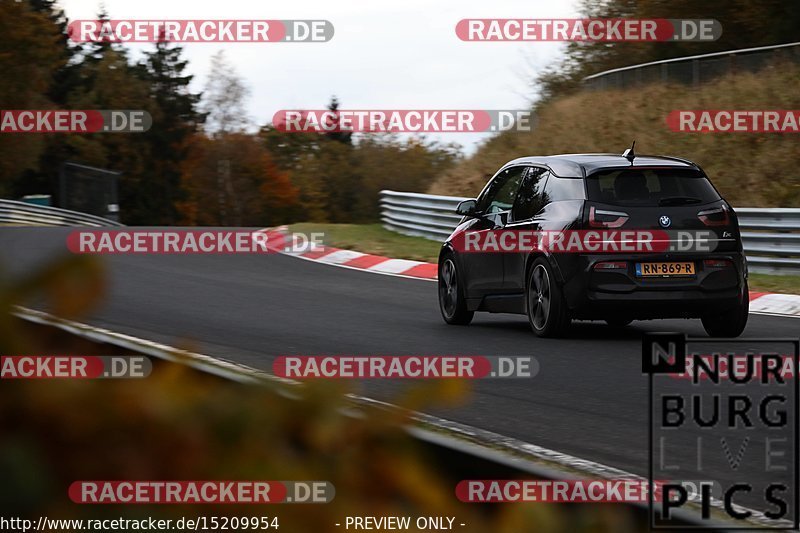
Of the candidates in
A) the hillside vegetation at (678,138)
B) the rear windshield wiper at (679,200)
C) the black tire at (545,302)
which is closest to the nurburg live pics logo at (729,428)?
the black tire at (545,302)

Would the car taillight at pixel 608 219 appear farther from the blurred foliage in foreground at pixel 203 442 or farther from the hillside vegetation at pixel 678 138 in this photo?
the hillside vegetation at pixel 678 138

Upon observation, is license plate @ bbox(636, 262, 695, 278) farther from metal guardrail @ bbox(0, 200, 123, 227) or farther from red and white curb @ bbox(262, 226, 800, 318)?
metal guardrail @ bbox(0, 200, 123, 227)

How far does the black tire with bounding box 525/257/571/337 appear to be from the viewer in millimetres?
10898

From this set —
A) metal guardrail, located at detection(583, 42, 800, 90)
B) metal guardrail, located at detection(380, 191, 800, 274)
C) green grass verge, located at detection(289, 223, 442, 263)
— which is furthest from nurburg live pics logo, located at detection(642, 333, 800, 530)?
metal guardrail, located at detection(583, 42, 800, 90)

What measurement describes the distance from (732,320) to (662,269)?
881 mm

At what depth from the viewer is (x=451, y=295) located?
504 inches

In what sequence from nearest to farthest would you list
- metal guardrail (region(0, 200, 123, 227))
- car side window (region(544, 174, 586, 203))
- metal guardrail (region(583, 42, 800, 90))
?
1. car side window (region(544, 174, 586, 203))
2. metal guardrail (region(583, 42, 800, 90))
3. metal guardrail (region(0, 200, 123, 227))

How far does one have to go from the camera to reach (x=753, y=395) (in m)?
8.23

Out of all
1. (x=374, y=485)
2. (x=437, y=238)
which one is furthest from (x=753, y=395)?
(x=437, y=238)

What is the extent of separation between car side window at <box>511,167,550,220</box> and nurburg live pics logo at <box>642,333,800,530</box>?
5.56 feet

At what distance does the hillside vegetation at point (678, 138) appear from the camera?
25.0 metres

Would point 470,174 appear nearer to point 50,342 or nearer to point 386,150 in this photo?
point 386,150

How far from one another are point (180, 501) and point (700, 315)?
33.4ft

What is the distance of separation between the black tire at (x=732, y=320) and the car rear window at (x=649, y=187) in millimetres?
876
